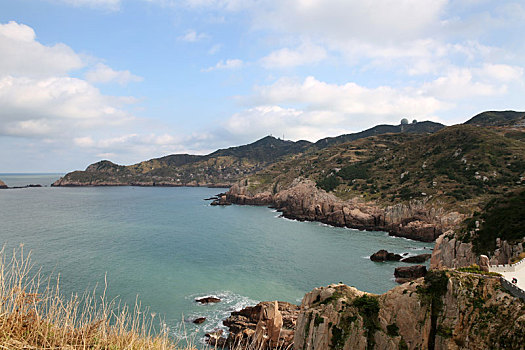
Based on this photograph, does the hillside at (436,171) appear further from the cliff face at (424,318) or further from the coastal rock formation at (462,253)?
the cliff face at (424,318)

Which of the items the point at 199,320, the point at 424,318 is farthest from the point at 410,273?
the point at 199,320

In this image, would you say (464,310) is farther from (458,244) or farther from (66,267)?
(66,267)

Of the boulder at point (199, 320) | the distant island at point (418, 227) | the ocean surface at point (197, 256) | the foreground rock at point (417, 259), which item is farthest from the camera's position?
the foreground rock at point (417, 259)

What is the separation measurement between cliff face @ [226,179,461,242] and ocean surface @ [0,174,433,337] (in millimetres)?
3799

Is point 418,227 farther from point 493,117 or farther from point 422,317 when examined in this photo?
point 493,117

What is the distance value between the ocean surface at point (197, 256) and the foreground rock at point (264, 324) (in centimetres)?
202

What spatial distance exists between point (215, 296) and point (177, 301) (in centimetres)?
427

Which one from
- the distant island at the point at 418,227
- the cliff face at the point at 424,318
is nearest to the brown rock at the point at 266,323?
the distant island at the point at 418,227

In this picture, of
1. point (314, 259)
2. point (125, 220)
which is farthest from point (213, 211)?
point (314, 259)

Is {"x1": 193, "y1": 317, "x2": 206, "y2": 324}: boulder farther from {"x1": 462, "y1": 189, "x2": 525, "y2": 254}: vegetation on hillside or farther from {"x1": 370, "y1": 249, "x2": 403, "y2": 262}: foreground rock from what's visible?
{"x1": 370, "y1": 249, "x2": 403, "y2": 262}: foreground rock

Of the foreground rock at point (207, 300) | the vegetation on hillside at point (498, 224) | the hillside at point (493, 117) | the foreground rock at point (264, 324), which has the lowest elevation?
the foreground rock at point (207, 300)

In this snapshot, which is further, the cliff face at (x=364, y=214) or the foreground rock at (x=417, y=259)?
the cliff face at (x=364, y=214)

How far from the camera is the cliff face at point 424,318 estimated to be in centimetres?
1577

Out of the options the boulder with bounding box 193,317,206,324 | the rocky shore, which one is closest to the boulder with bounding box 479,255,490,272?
the rocky shore
